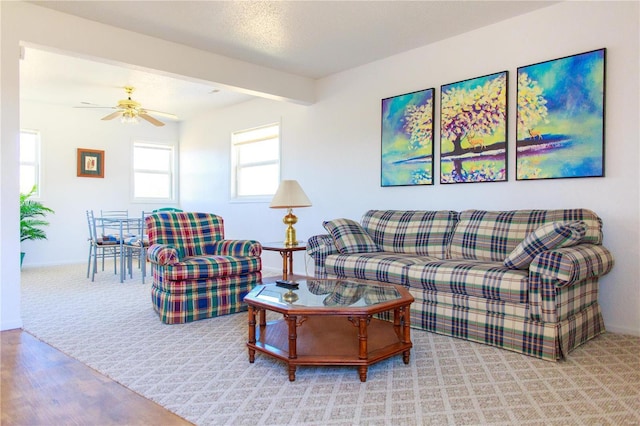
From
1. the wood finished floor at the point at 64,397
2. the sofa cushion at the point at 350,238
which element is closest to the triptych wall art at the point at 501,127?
the sofa cushion at the point at 350,238

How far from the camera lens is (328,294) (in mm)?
2531

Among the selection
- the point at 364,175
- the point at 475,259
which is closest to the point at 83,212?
the point at 364,175

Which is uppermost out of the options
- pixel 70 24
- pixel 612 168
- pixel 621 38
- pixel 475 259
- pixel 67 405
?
pixel 70 24

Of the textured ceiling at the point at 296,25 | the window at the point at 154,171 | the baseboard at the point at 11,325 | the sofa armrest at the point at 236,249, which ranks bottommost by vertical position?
the baseboard at the point at 11,325

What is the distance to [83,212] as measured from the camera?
6.96 metres

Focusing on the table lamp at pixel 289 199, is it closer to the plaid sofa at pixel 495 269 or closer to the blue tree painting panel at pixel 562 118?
the plaid sofa at pixel 495 269

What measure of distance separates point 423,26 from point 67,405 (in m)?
3.75

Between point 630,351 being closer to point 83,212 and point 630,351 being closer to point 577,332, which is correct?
point 577,332

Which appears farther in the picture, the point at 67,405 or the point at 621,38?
the point at 621,38

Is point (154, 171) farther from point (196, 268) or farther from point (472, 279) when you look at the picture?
point (472, 279)

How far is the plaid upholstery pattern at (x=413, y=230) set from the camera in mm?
3668

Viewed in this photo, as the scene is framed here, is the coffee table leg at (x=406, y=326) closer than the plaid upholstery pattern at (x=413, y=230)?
Yes

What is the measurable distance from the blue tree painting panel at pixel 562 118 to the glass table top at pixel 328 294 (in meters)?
1.72

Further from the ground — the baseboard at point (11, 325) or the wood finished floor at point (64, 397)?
the baseboard at point (11, 325)
